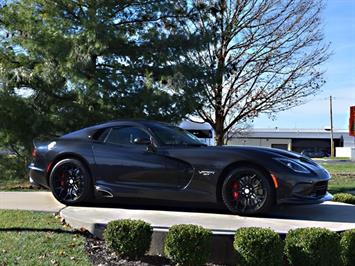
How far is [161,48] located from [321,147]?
80781 millimetres

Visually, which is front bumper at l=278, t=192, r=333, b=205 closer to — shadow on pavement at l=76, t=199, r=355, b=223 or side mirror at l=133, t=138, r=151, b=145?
shadow on pavement at l=76, t=199, r=355, b=223

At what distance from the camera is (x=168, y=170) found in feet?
24.1

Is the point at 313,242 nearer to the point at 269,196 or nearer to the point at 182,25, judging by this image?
the point at 269,196

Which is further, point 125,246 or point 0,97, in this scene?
point 0,97

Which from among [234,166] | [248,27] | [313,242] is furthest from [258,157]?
[248,27]

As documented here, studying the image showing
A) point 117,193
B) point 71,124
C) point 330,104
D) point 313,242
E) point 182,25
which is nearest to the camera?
point 313,242

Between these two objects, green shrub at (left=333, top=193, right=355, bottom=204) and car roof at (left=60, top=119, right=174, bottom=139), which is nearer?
car roof at (left=60, top=119, right=174, bottom=139)

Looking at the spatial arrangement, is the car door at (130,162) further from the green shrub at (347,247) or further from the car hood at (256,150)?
the green shrub at (347,247)

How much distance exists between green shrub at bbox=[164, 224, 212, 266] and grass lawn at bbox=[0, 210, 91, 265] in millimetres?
911

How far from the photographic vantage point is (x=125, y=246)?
5.84 metres

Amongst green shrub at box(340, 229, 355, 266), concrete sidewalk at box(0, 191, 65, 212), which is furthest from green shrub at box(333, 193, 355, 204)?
concrete sidewalk at box(0, 191, 65, 212)

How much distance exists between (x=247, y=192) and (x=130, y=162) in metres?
1.74

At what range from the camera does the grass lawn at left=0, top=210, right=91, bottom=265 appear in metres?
5.52

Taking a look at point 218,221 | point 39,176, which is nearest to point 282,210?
point 218,221
